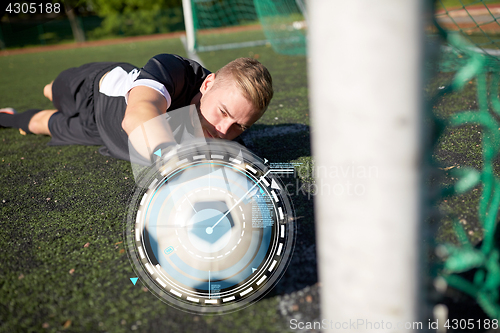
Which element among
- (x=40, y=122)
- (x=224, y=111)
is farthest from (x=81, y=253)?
(x=40, y=122)

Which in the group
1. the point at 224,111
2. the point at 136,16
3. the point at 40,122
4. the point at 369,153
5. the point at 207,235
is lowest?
the point at 136,16

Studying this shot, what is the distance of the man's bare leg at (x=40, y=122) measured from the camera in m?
2.79

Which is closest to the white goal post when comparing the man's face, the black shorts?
the man's face

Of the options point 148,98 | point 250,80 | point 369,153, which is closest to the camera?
point 369,153

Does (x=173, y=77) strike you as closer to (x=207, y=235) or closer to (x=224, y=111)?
(x=224, y=111)

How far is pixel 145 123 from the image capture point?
1251 mm

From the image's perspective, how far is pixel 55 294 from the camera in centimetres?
112

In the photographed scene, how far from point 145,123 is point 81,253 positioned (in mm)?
556

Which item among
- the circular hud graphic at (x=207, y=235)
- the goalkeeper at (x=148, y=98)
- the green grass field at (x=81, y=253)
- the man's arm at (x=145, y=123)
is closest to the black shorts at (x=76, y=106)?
the goalkeeper at (x=148, y=98)

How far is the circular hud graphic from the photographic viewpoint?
3.55 ft

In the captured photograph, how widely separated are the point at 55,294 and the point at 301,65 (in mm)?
5270

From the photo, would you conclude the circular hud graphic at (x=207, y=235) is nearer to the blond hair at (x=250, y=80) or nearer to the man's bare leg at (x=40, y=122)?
the blond hair at (x=250, y=80)

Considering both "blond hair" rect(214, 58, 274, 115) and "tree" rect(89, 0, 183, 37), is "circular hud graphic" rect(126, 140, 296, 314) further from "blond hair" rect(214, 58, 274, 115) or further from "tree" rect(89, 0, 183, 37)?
"tree" rect(89, 0, 183, 37)

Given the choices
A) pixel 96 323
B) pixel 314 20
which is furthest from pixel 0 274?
pixel 314 20
